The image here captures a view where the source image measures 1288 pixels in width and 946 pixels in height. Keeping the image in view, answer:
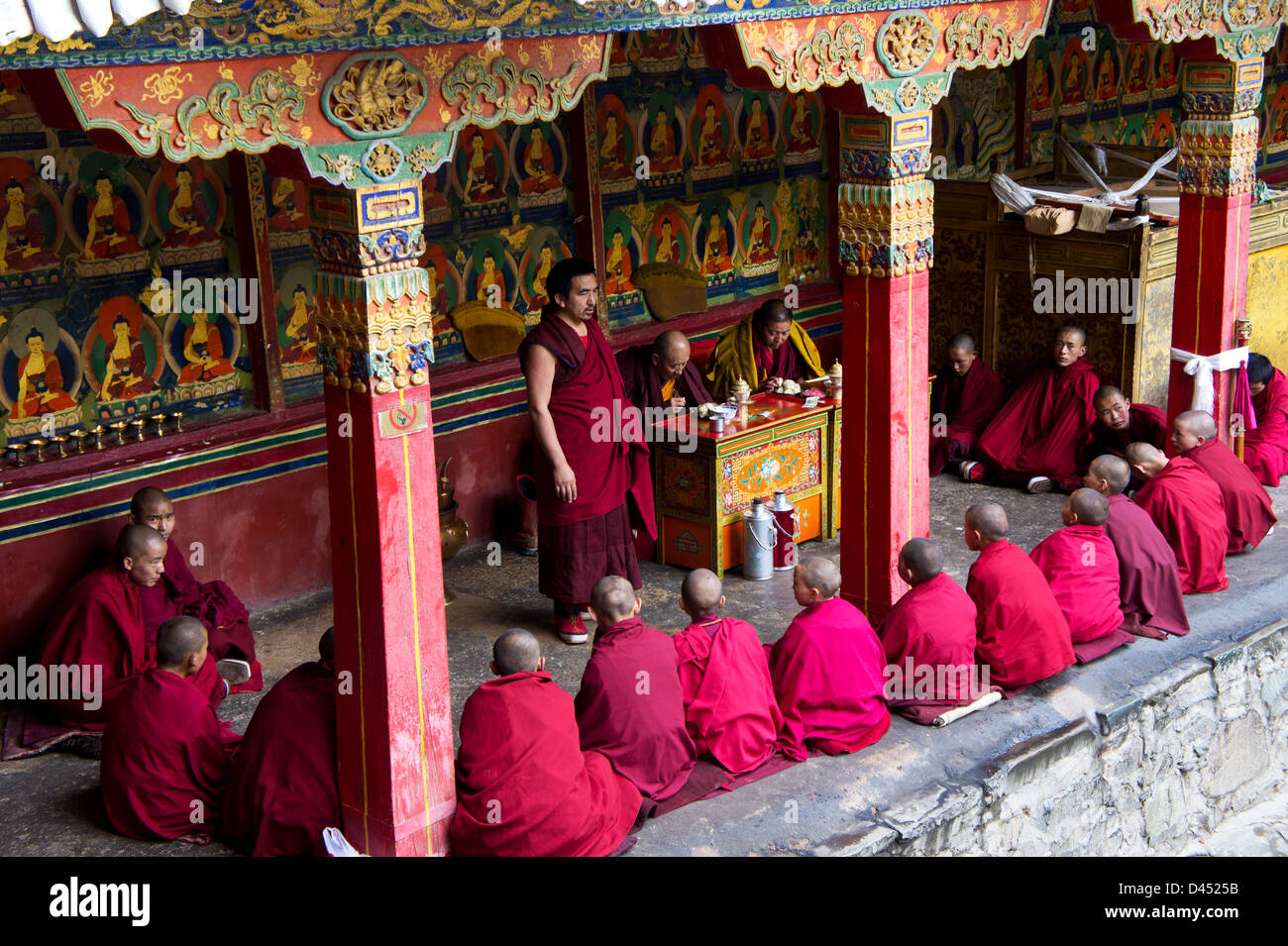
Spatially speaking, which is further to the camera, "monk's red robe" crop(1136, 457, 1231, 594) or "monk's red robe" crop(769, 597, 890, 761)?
"monk's red robe" crop(1136, 457, 1231, 594)

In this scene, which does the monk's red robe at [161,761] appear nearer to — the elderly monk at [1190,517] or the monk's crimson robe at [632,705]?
the monk's crimson robe at [632,705]

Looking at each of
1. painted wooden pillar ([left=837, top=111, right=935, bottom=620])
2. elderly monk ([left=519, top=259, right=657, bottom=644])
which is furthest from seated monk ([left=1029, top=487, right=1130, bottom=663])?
elderly monk ([left=519, top=259, right=657, bottom=644])

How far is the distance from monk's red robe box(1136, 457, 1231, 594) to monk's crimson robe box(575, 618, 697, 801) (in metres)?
3.60

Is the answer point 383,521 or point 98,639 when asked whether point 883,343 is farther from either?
point 98,639

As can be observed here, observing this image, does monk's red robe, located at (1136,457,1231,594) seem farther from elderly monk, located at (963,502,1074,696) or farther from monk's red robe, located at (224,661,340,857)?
monk's red robe, located at (224,661,340,857)

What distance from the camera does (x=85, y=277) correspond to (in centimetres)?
809

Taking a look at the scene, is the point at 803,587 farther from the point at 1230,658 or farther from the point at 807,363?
the point at 807,363

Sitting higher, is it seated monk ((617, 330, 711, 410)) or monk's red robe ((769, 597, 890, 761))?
seated monk ((617, 330, 711, 410))

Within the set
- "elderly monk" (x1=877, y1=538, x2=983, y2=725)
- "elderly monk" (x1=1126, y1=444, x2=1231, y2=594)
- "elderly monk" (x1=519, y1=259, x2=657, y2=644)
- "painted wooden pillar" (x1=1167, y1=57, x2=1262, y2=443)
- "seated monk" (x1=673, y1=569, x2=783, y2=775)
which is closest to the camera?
"seated monk" (x1=673, y1=569, x2=783, y2=775)

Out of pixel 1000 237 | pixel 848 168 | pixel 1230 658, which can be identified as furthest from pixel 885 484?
pixel 1000 237

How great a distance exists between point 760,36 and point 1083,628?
11.6 ft

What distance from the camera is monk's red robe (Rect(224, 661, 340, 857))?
21.0 ft

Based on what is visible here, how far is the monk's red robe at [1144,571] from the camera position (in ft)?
27.3

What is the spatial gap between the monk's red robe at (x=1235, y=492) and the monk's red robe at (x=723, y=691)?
3703 mm
